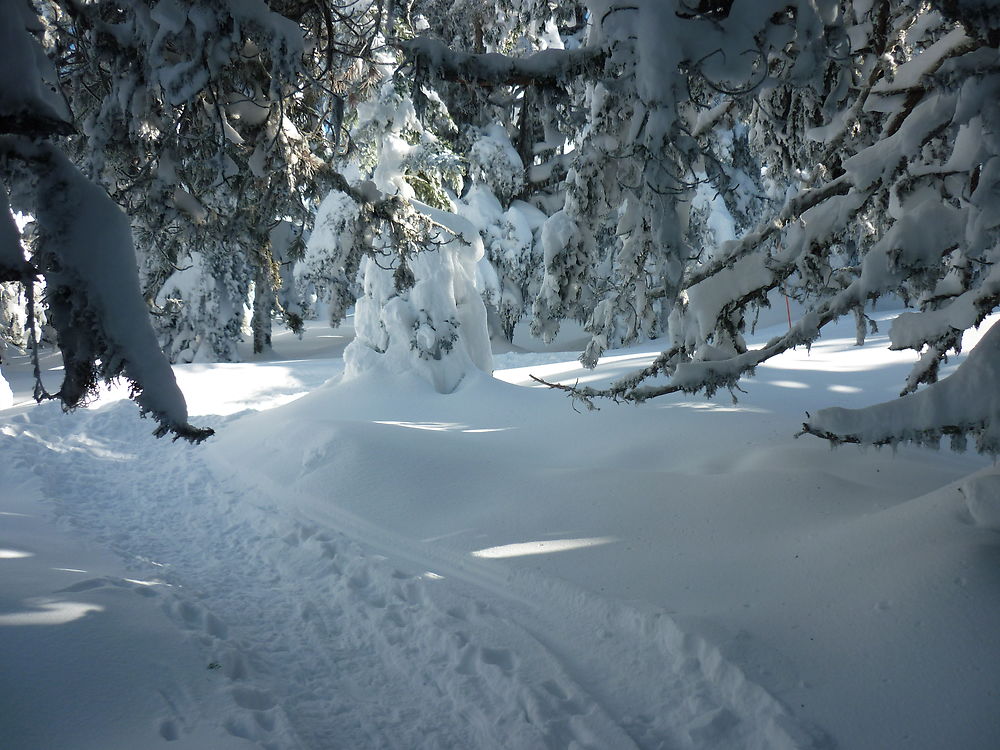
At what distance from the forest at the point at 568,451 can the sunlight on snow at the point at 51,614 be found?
25 millimetres

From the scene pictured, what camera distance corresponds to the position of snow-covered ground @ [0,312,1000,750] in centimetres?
325

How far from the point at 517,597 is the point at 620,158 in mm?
3127

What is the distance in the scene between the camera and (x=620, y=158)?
476cm

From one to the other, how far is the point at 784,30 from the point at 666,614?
343 cm

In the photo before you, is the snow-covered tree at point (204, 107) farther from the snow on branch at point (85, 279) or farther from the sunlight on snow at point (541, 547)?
the sunlight on snow at point (541, 547)

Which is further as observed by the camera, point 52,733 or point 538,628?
point 538,628

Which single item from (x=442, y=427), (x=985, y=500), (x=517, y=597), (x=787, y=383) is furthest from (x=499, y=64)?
(x=787, y=383)

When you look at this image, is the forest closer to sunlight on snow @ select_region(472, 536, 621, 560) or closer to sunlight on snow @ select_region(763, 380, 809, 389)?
sunlight on snow @ select_region(472, 536, 621, 560)

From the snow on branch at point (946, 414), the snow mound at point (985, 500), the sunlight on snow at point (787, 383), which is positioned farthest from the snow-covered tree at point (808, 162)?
the sunlight on snow at point (787, 383)

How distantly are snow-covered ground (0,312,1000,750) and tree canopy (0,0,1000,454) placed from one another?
106 centimetres

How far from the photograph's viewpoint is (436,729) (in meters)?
3.38

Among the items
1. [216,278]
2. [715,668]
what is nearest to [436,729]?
[715,668]

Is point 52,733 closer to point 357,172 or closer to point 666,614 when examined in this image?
point 666,614

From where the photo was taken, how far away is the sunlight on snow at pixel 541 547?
5246mm
